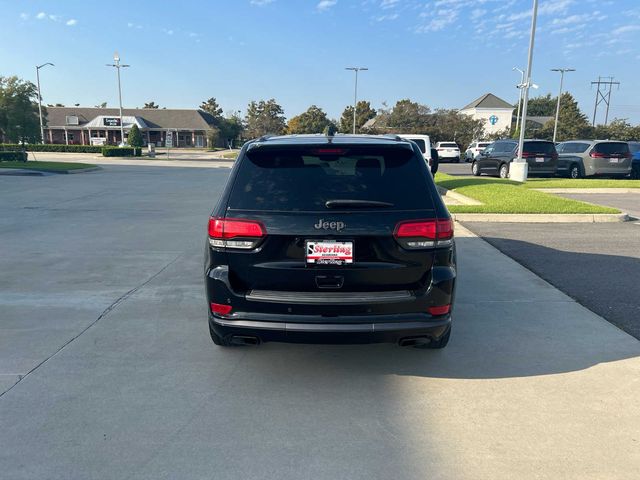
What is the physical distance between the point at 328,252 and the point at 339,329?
0.53 metres

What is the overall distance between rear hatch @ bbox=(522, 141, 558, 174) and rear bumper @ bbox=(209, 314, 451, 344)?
63.3 feet

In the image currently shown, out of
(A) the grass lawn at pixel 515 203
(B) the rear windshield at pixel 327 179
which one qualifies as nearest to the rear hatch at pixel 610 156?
(A) the grass lawn at pixel 515 203

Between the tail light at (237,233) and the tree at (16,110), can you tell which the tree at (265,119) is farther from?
the tail light at (237,233)

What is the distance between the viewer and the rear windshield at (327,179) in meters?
3.47

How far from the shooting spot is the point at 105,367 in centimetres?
397

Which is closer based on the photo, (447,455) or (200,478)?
(200,478)

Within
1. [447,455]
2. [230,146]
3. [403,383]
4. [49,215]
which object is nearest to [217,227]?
[403,383]

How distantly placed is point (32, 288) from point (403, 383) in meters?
4.70

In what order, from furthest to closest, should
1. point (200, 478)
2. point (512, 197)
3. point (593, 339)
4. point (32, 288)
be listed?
point (512, 197) → point (32, 288) → point (593, 339) → point (200, 478)

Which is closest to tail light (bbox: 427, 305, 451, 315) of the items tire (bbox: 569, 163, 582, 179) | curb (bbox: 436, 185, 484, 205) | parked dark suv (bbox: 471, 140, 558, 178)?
curb (bbox: 436, 185, 484, 205)

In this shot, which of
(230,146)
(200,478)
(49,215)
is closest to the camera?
(200,478)

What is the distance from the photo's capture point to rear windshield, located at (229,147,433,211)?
347cm

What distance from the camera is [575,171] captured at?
21766 mm

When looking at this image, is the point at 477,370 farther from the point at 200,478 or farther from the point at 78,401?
the point at 78,401
